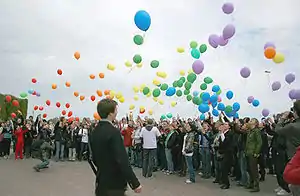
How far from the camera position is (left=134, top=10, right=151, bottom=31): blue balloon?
36.3 feet

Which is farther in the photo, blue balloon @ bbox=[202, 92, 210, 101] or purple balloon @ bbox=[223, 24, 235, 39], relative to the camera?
blue balloon @ bbox=[202, 92, 210, 101]

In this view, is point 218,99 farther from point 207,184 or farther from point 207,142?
point 207,184

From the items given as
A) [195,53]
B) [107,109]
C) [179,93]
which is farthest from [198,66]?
[107,109]

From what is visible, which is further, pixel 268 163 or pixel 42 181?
pixel 268 163

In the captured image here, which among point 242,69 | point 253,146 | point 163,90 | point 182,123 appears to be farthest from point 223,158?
point 163,90

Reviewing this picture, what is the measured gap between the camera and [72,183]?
10172 millimetres

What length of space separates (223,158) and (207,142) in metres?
1.75

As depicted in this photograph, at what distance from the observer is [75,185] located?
9.85m

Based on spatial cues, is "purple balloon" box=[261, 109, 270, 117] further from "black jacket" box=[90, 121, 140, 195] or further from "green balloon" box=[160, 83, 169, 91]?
"black jacket" box=[90, 121, 140, 195]

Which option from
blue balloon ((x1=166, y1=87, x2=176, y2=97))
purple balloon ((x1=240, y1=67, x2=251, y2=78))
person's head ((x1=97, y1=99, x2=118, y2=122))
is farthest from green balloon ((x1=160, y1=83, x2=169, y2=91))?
person's head ((x1=97, y1=99, x2=118, y2=122))

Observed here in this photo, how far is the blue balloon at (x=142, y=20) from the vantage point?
436 inches

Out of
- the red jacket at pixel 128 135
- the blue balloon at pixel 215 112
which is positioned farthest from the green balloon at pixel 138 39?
the blue balloon at pixel 215 112

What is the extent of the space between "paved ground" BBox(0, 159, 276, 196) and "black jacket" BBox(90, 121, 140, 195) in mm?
4553

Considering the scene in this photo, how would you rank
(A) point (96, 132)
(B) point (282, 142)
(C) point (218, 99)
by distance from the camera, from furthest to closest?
(C) point (218, 99) < (B) point (282, 142) < (A) point (96, 132)
